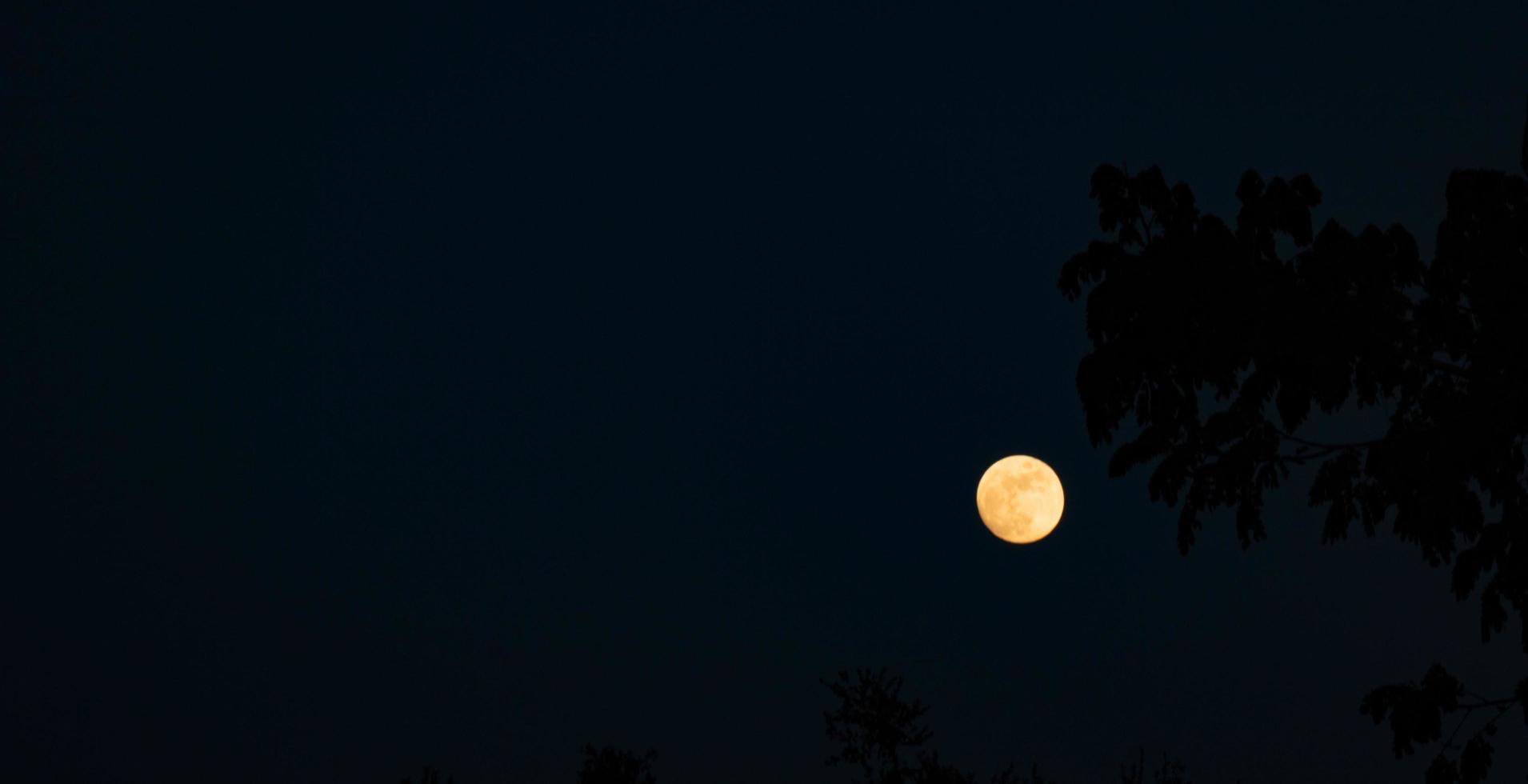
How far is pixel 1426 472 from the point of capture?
31.4ft

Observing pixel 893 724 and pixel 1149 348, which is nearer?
pixel 1149 348

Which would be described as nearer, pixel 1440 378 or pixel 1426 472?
pixel 1426 472

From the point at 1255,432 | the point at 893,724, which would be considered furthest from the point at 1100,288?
the point at 893,724

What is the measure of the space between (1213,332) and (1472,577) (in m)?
2.63

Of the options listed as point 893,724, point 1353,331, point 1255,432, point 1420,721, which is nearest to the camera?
point 1353,331

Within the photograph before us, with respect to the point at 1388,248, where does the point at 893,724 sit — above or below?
above

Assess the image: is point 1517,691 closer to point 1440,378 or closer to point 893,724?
point 1440,378

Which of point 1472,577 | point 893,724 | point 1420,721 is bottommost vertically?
point 1420,721

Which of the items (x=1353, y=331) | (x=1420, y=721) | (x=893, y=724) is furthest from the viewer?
(x=893, y=724)

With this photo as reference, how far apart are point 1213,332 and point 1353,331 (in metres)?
0.93

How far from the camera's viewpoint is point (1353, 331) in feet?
30.5

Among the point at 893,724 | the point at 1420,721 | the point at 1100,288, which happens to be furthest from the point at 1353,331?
the point at 893,724

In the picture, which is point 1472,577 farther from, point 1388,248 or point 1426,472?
point 1388,248

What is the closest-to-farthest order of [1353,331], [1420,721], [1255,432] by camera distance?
1. [1353,331]
2. [1255,432]
3. [1420,721]
